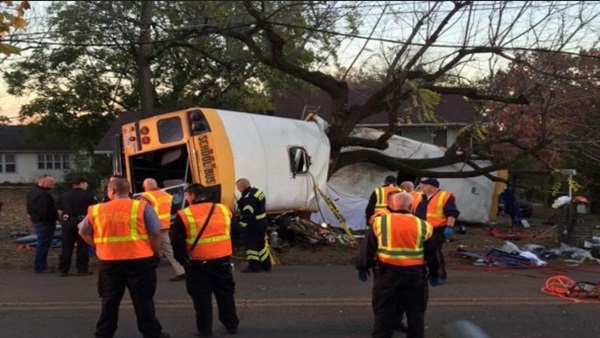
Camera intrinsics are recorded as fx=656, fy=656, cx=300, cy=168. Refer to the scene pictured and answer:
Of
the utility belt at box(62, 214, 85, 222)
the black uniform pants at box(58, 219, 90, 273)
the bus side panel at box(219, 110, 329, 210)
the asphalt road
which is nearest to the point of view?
the asphalt road

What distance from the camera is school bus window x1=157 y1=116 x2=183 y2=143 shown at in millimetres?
12492

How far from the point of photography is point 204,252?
6.66 metres

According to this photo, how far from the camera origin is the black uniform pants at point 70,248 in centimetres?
1055

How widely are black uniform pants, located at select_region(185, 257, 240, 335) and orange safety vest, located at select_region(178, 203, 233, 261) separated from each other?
0.27 feet

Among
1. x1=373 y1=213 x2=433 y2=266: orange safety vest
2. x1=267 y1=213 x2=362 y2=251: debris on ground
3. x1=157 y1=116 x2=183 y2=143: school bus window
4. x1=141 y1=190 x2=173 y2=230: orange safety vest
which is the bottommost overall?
x1=267 y1=213 x2=362 y2=251: debris on ground

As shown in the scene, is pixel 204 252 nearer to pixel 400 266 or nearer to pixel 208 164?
pixel 400 266

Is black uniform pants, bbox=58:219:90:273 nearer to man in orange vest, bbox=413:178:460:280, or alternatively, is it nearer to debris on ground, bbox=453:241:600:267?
man in orange vest, bbox=413:178:460:280

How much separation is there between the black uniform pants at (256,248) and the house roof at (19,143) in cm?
4153

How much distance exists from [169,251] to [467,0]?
8.16 metres

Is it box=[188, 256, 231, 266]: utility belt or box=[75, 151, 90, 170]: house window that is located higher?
box=[75, 151, 90, 170]: house window

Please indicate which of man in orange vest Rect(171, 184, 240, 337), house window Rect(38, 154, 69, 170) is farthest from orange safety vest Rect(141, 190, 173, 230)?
house window Rect(38, 154, 69, 170)

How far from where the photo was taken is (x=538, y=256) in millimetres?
12469

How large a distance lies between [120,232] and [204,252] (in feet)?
2.90

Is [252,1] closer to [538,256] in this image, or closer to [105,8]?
[105,8]
